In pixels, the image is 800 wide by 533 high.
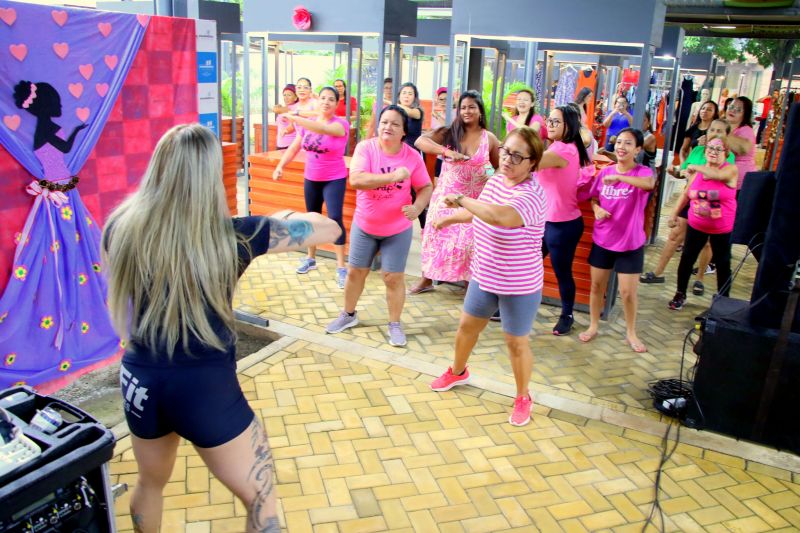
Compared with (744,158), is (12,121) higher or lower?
higher

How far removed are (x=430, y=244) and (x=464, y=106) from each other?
1.20 meters

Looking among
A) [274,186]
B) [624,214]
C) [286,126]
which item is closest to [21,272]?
[274,186]

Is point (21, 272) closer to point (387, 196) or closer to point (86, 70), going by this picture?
point (86, 70)

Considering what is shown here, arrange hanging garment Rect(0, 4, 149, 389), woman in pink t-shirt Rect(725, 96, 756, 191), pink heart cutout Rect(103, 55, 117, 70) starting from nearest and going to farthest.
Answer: hanging garment Rect(0, 4, 149, 389) < pink heart cutout Rect(103, 55, 117, 70) < woman in pink t-shirt Rect(725, 96, 756, 191)

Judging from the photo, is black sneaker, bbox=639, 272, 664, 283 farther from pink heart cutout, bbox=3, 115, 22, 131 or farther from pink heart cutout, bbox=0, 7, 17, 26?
pink heart cutout, bbox=0, 7, 17, 26

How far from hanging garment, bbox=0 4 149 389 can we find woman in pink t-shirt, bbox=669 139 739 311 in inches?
173

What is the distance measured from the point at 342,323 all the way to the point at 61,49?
263cm

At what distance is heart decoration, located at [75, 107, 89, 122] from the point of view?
144 inches

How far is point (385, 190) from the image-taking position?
4617 mm

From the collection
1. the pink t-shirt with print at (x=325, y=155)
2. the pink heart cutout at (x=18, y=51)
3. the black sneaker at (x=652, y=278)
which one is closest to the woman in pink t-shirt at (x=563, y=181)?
the pink t-shirt with print at (x=325, y=155)

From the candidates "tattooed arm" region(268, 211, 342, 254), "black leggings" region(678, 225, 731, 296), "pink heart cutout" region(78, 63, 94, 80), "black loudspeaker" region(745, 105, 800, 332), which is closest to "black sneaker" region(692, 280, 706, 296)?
"black leggings" region(678, 225, 731, 296)

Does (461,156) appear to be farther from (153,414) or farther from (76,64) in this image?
(153,414)

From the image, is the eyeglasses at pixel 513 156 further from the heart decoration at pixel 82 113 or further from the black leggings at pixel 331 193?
the black leggings at pixel 331 193

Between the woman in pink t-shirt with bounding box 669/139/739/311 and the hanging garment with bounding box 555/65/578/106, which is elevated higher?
the hanging garment with bounding box 555/65/578/106
